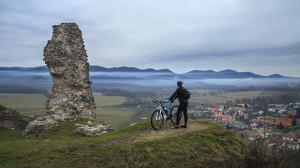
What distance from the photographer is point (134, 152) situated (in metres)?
6.69

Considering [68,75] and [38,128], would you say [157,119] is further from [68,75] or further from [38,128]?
[68,75]

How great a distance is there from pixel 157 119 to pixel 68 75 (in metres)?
7.33

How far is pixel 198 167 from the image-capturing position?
628cm

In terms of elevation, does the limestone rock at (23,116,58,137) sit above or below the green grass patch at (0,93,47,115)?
above

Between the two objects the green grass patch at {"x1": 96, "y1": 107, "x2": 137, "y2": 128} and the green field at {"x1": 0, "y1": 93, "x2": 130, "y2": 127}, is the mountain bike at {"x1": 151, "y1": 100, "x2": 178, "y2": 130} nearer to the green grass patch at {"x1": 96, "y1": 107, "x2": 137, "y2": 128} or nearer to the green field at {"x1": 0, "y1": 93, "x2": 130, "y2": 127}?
the green grass patch at {"x1": 96, "y1": 107, "x2": 137, "y2": 128}

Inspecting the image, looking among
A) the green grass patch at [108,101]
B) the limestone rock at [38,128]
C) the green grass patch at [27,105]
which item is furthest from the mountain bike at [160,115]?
the green grass patch at [108,101]

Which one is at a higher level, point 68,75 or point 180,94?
point 68,75

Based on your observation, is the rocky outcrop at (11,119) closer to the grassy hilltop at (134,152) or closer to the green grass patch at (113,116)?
the grassy hilltop at (134,152)

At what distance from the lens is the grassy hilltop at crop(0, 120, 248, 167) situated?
238 inches

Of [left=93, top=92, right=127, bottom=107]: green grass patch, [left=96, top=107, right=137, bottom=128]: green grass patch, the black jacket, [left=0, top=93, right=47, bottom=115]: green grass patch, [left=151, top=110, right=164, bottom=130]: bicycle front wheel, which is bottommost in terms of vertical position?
[left=96, top=107, right=137, bottom=128]: green grass patch

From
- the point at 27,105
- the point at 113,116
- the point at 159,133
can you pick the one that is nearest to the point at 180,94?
the point at 159,133

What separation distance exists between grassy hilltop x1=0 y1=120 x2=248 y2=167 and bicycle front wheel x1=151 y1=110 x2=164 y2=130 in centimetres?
48

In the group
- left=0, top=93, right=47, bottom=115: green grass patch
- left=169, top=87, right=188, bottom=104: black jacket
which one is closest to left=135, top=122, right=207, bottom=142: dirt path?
left=169, top=87, right=188, bottom=104: black jacket

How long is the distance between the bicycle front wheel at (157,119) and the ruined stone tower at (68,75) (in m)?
5.44
